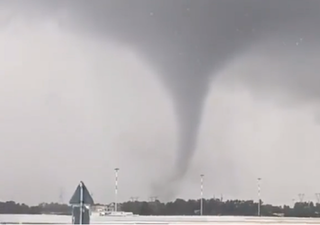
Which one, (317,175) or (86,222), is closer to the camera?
(86,222)

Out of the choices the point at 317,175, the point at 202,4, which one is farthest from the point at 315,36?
the point at 317,175

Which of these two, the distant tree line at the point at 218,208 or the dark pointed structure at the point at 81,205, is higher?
the dark pointed structure at the point at 81,205

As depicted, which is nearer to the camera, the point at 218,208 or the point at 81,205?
the point at 81,205

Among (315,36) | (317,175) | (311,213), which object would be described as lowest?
(311,213)

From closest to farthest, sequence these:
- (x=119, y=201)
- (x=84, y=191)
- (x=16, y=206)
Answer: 1. (x=84, y=191)
2. (x=16, y=206)
3. (x=119, y=201)

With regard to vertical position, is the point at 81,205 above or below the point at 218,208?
above

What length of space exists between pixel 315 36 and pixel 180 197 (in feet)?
10.8

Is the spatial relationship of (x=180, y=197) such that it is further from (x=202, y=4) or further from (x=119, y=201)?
(x=202, y=4)

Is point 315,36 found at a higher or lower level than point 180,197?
Answer: higher

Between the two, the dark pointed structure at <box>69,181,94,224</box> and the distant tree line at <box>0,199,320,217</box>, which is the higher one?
the dark pointed structure at <box>69,181,94,224</box>

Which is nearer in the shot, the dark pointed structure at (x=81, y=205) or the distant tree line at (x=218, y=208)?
the dark pointed structure at (x=81, y=205)

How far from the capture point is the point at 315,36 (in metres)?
7.36

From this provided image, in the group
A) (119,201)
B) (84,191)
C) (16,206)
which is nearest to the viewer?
(84,191)

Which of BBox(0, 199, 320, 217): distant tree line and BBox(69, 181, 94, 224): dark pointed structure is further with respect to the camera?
BBox(0, 199, 320, 217): distant tree line
